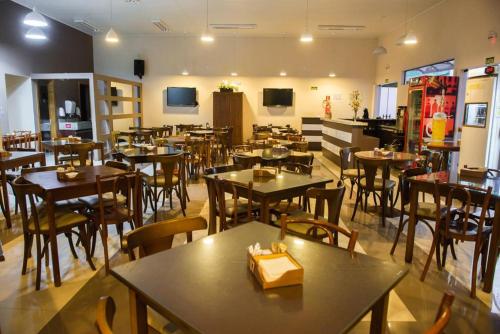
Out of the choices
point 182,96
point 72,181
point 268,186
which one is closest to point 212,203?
point 268,186

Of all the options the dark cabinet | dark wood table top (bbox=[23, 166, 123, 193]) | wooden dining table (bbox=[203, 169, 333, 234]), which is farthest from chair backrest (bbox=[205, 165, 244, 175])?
the dark cabinet

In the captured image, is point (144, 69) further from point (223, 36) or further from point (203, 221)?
point (203, 221)

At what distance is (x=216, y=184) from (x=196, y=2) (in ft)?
22.5

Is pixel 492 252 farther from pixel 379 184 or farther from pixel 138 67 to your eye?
pixel 138 67

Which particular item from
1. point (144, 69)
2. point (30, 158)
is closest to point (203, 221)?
point (30, 158)

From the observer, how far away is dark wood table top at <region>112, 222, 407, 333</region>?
1.18 m

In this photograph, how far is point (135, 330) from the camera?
155 centimetres

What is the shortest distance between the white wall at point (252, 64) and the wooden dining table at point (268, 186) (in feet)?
31.3

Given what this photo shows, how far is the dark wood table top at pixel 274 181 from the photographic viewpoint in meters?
3.01

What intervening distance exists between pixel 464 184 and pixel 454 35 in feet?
18.9

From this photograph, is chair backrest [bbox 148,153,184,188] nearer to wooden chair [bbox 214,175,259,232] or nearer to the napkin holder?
wooden chair [bbox 214,175,259,232]

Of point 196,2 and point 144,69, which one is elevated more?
point 196,2

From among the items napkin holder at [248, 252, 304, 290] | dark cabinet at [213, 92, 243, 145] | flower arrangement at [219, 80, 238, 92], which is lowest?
napkin holder at [248, 252, 304, 290]

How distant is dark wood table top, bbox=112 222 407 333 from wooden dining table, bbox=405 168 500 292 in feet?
6.05
